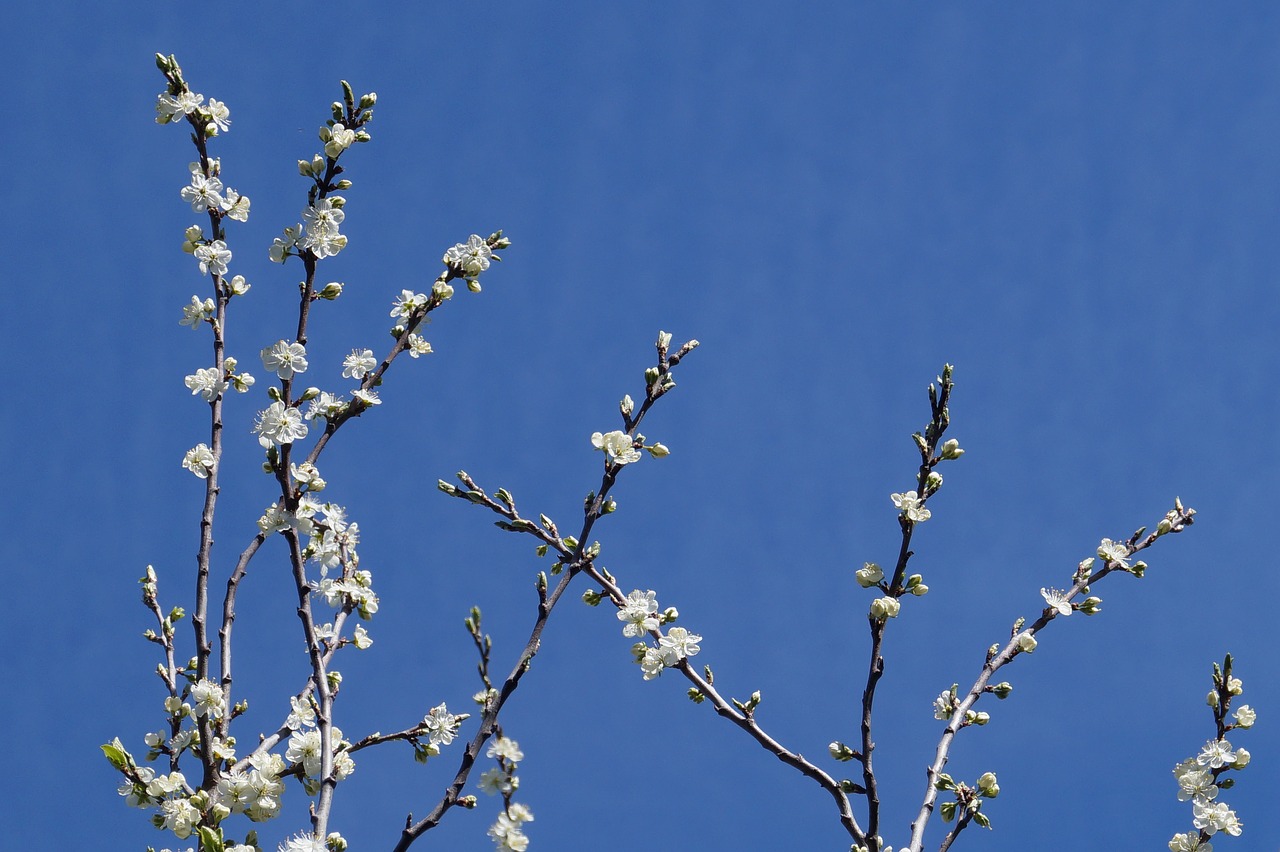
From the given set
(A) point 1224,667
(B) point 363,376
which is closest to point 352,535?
(B) point 363,376

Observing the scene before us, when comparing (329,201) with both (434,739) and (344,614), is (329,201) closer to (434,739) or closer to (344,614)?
(344,614)

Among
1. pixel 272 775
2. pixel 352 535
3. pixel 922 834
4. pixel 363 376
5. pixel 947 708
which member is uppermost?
pixel 363 376

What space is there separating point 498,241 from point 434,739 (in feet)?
7.41

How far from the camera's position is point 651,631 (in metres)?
4.90

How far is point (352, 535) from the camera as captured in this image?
4.73 m

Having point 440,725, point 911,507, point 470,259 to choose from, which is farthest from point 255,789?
point 911,507

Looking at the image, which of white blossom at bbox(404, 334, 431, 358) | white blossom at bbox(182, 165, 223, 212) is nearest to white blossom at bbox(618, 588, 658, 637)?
white blossom at bbox(404, 334, 431, 358)

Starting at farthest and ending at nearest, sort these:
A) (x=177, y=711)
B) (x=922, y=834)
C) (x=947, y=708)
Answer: (x=947, y=708), (x=177, y=711), (x=922, y=834)

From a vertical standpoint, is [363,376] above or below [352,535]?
above

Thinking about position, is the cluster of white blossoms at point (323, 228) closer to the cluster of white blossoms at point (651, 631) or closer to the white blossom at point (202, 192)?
the white blossom at point (202, 192)

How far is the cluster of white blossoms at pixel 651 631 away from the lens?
4859mm

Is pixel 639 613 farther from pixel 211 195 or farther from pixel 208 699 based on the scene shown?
pixel 211 195

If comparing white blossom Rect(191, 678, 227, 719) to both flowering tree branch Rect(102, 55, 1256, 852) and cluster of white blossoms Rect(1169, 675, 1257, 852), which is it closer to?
flowering tree branch Rect(102, 55, 1256, 852)

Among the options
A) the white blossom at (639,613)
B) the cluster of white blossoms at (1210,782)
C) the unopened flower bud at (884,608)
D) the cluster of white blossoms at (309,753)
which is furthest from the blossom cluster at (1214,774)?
the cluster of white blossoms at (309,753)
